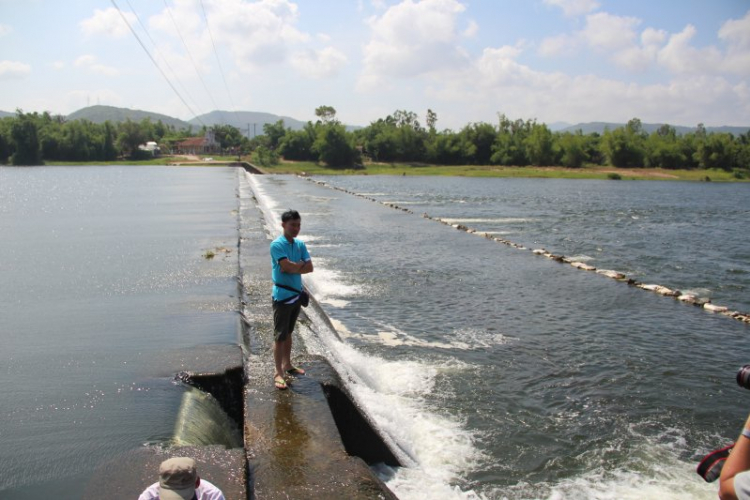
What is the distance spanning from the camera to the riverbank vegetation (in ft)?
369

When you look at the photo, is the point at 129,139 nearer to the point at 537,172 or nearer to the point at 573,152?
the point at 537,172

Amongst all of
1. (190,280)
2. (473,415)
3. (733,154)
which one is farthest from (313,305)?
(733,154)

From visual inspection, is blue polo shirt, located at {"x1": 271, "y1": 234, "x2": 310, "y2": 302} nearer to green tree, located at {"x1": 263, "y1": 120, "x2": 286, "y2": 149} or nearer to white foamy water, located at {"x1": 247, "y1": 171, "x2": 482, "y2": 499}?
white foamy water, located at {"x1": 247, "y1": 171, "x2": 482, "y2": 499}

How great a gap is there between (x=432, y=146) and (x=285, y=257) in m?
129

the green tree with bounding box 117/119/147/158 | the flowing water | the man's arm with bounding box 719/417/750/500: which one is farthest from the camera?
the green tree with bounding box 117/119/147/158

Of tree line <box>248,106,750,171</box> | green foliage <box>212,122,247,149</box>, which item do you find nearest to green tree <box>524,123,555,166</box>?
tree line <box>248,106,750,171</box>

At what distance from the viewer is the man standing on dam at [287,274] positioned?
6.92 meters

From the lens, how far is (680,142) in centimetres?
11925

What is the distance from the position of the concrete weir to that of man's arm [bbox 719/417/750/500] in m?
3.00

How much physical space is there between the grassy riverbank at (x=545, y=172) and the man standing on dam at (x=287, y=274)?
315 ft

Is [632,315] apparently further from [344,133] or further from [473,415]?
[344,133]

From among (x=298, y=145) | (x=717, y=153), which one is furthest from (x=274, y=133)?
(x=717, y=153)

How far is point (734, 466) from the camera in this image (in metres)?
2.94

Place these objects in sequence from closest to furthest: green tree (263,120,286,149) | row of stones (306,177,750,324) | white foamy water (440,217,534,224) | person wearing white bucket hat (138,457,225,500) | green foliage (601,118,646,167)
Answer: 1. person wearing white bucket hat (138,457,225,500)
2. row of stones (306,177,750,324)
3. white foamy water (440,217,534,224)
4. green foliage (601,118,646,167)
5. green tree (263,120,286,149)
